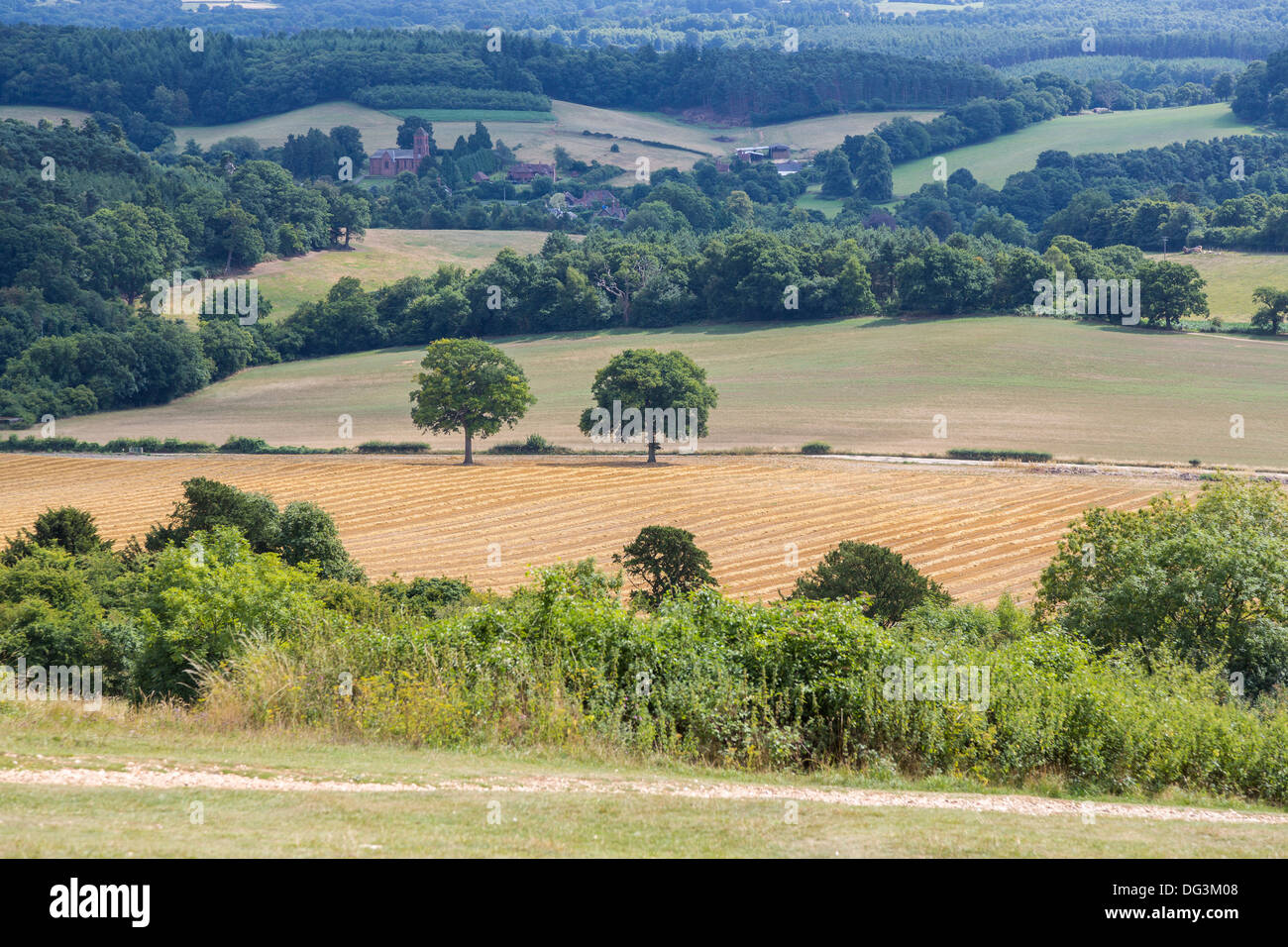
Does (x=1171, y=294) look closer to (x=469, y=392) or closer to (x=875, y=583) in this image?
(x=469, y=392)

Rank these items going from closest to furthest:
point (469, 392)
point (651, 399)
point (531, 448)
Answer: point (651, 399) → point (469, 392) → point (531, 448)

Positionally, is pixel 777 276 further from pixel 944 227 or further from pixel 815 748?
pixel 815 748

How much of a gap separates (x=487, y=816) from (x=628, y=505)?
50522 mm

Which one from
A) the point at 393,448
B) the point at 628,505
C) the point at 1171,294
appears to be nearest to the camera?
the point at 628,505

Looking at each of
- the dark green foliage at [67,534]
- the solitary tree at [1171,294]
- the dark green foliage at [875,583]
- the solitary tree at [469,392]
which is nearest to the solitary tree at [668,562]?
the dark green foliage at [875,583]

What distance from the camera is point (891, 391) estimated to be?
96250mm

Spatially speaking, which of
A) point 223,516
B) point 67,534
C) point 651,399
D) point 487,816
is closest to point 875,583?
point 223,516

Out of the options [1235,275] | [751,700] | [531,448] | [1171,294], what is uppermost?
[1235,275]

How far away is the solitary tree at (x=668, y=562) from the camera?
39.2 meters

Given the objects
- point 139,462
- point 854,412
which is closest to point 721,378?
point 854,412

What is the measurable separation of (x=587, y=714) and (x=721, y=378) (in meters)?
89.2

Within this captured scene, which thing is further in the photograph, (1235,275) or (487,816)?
(1235,275)

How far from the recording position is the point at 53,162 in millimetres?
156250

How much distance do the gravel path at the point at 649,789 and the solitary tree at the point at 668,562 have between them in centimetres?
2421
